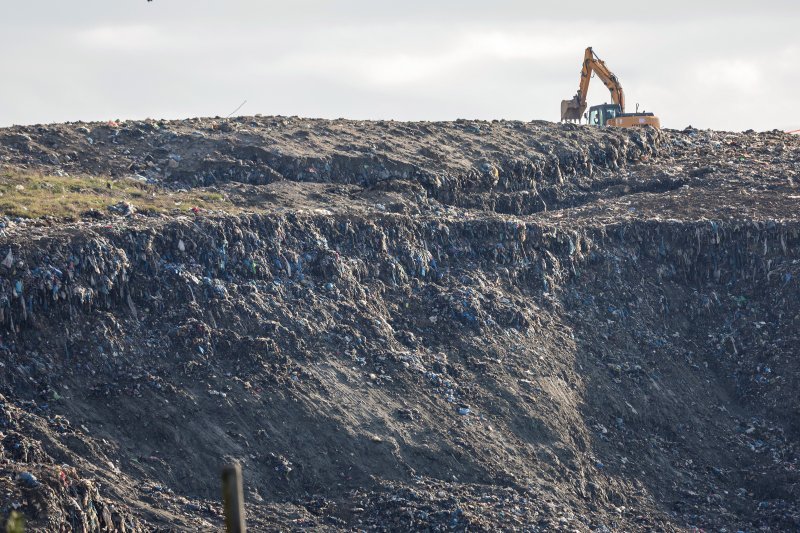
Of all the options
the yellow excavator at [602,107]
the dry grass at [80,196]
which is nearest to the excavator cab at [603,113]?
the yellow excavator at [602,107]

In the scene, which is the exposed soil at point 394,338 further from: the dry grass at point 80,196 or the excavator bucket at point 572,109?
the excavator bucket at point 572,109

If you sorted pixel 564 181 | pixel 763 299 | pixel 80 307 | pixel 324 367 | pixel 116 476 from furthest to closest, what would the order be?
pixel 564 181, pixel 763 299, pixel 324 367, pixel 80 307, pixel 116 476

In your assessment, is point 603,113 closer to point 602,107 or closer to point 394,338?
point 602,107

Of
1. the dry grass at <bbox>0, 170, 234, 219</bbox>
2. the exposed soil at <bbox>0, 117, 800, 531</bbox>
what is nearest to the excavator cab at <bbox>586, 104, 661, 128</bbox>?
the exposed soil at <bbox>0, 117, 800, 531</bbox>

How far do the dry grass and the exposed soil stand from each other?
32 cm

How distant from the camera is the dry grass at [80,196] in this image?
17703 millimetres

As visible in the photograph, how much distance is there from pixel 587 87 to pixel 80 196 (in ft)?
55.3

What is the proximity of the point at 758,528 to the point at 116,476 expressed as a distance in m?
8.93

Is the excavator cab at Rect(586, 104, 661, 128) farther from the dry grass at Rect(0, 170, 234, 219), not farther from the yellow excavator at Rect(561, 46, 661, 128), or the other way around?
the dry grass at Rect(0, 170, 234, 219)

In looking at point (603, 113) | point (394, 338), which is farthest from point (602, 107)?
point (394, 338)

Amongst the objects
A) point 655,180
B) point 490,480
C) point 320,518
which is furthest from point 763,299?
point 320,518

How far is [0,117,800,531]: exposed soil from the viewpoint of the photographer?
14812 millimetres

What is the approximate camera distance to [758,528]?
16.9 m

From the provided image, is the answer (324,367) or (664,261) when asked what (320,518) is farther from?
(664,261)
